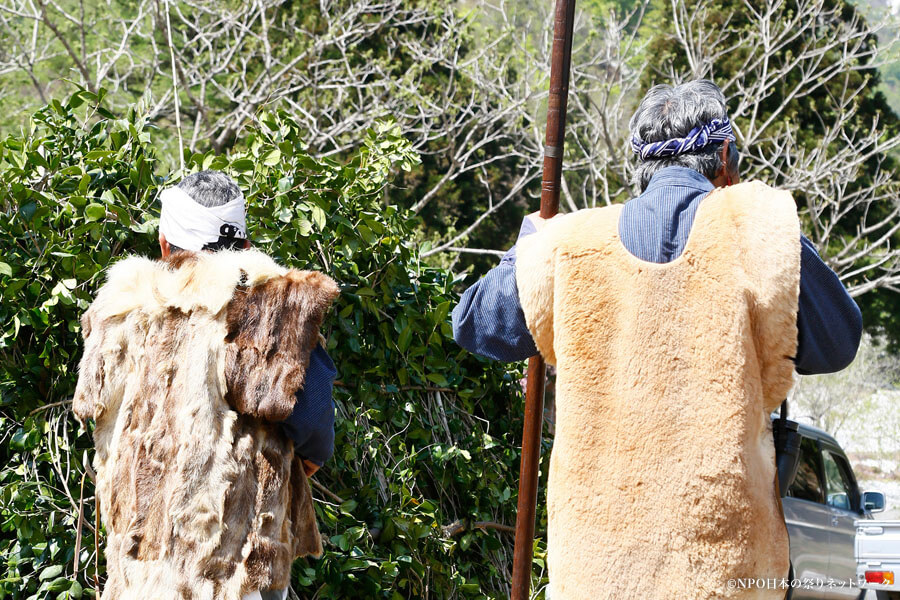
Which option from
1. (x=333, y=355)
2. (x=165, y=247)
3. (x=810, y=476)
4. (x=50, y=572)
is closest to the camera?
A: (x=165, y=247)

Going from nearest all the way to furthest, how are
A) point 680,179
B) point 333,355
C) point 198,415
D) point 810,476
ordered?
point 680,179, point 198,415, point 333,355, point 810,476

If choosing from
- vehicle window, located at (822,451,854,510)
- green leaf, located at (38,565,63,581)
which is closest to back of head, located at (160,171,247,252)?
green leaf, located at (38,565,63,581)

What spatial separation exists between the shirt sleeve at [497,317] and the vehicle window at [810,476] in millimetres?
5188

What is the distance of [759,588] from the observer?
1689 mm

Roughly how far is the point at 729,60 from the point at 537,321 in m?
10.5

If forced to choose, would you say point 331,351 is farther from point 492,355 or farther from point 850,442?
point 850,442

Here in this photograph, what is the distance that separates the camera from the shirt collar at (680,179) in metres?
1.84

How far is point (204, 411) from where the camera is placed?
83.7 inches

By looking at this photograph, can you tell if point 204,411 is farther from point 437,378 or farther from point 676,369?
point 437,378

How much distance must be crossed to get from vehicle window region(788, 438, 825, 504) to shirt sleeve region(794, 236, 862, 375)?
16.7 ft

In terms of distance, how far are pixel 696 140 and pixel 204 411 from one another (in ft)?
4.22

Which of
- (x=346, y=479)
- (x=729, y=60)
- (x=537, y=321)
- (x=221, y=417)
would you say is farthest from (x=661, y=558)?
(x=729, y=60)

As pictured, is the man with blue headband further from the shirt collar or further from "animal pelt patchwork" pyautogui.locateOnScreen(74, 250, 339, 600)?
"animal pelt patchwork" pyautogui.locateOnScreen(74, 250, 339, 600)

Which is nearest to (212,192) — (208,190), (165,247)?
(208,190)
